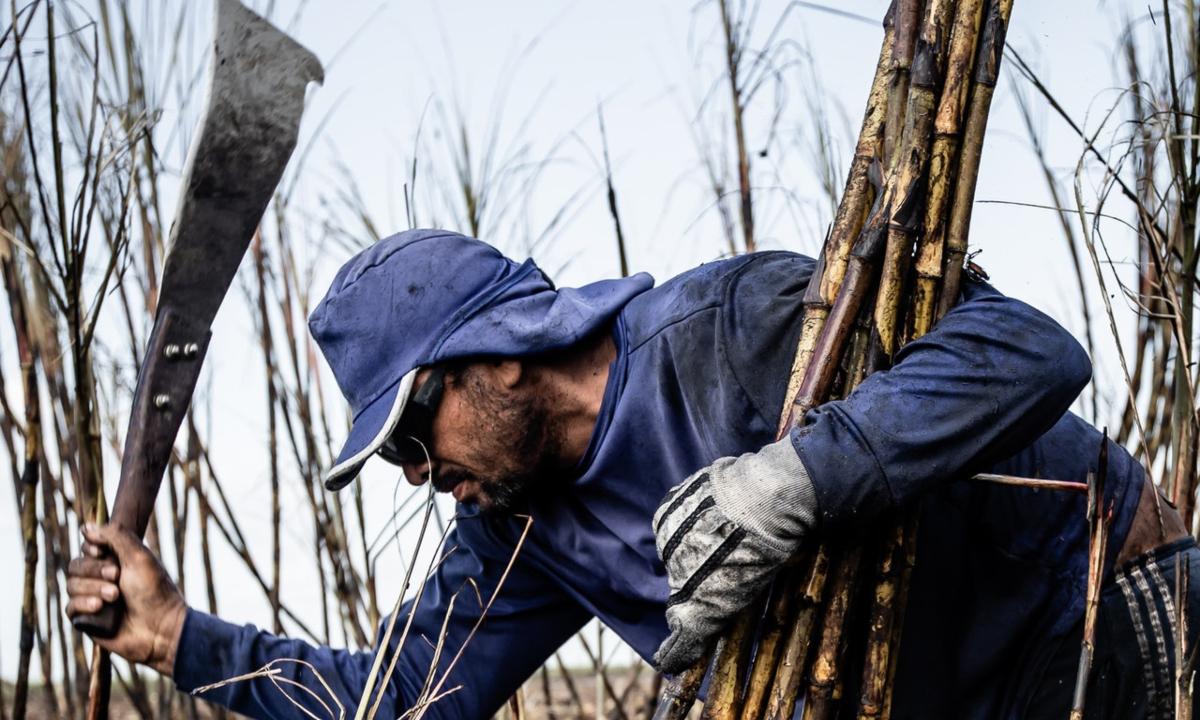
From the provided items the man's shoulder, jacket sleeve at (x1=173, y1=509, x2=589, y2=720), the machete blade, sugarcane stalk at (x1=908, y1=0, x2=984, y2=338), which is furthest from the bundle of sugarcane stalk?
the machete blade

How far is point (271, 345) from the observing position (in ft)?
9.71

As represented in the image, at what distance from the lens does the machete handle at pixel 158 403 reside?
6.27 feet

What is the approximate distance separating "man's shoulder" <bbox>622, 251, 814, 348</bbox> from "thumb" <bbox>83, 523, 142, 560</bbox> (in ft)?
2.65

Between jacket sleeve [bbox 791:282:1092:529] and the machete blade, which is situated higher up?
the machete blade

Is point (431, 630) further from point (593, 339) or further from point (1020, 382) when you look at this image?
point (1020, 382)

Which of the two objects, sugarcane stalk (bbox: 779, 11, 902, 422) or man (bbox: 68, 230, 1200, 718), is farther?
sugarcane stalk (bbox: 779, 11, 902, 422)

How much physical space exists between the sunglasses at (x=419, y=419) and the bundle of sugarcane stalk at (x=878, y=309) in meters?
0.54

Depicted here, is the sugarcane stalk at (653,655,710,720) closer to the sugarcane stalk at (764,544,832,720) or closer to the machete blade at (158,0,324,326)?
the sugarcane stalk at (764,544,832,720)

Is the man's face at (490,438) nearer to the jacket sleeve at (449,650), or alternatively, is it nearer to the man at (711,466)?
the man at (711,466)

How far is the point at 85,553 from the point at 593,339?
2.73 feet

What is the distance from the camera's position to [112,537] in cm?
195

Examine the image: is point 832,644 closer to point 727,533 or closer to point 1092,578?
point 727,533

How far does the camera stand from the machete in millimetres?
1868

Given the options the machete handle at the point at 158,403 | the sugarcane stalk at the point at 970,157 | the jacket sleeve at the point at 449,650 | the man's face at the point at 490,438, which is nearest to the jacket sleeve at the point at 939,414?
the sugarcane stalk at the point at 970,157
